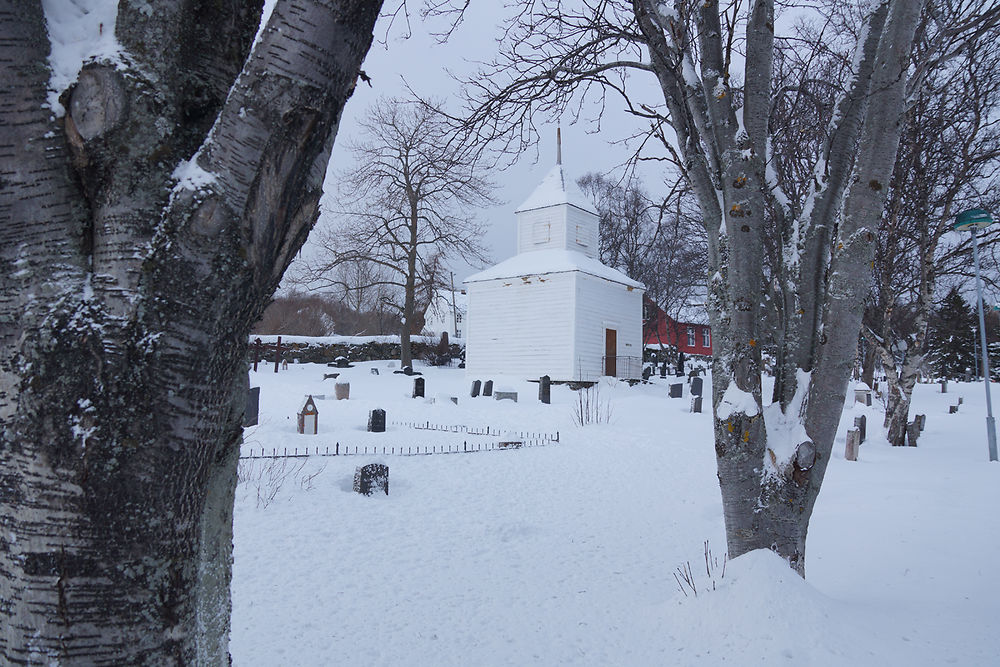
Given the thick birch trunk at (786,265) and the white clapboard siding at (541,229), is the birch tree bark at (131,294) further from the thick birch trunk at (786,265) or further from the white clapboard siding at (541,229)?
the white clapboard siding at (541,229)

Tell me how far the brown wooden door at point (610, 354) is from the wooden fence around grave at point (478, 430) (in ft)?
39.0

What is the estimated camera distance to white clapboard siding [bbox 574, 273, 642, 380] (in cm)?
2308

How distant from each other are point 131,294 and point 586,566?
503 cm

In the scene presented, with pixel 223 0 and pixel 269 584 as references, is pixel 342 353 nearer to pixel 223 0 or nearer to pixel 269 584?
pixel 269 584

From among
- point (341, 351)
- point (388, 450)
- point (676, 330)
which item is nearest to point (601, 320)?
point (388, 450)

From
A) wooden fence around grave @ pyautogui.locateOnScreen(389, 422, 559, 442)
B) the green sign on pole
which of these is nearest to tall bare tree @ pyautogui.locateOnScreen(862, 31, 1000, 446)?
the green sign on pole

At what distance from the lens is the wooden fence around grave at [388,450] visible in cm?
859

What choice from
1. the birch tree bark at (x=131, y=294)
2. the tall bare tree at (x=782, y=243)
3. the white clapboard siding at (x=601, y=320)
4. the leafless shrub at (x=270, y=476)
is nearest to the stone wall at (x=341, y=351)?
the white clapboard siding at (x=601, y=320)

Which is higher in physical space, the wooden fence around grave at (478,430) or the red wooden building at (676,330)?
the red wooden building at (676,330)

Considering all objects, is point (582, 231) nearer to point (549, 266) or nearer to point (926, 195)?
point (549, 266)

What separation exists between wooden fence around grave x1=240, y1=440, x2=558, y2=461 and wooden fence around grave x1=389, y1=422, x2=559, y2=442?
0.45 m

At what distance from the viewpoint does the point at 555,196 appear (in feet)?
84.4

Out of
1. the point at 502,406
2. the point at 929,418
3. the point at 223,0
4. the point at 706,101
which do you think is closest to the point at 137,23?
the point at 223,0

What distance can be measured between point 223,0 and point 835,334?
3.79 metres
